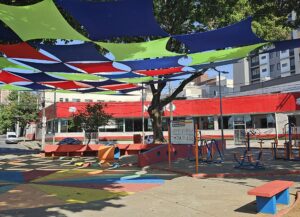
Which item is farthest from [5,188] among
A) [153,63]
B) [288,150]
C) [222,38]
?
[288,150]

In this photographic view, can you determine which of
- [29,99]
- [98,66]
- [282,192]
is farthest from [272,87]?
[282,192]

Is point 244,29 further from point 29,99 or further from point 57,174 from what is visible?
point 29,99

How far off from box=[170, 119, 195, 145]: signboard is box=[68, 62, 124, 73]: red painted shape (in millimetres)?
3532

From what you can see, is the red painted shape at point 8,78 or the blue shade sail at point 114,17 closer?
the blue shade sail at point 114,17

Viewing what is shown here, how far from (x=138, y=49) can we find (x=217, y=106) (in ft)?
122

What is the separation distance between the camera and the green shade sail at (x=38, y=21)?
9.52 meters

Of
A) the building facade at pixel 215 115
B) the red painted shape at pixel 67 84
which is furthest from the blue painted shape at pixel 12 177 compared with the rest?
the building facade at pixel 215 115

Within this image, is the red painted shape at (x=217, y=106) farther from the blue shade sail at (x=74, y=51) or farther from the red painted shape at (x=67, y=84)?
the blue shade sail at (x=74, y=51)

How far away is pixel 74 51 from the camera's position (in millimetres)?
13594

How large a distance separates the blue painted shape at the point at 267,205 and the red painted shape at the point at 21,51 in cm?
911

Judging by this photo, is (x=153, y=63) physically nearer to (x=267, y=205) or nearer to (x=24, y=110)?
(x=267, y=205)

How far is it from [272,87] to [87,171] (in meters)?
46.0

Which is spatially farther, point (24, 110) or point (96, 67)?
point (24, 110)

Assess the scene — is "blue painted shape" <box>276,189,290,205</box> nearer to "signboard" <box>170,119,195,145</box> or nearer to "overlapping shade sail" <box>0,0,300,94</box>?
"overlapping shade sail" <box>0,0,300,94</box>
